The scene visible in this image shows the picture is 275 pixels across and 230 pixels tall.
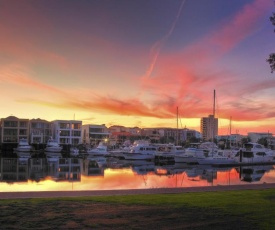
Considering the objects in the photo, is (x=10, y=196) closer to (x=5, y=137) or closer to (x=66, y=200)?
(x=66, y=200)

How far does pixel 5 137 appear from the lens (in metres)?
125

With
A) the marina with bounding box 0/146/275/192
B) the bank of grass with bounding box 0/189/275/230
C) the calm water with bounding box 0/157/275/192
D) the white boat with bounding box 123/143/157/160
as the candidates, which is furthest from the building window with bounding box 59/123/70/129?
the bank of grass with bounding box 0/189/275/230

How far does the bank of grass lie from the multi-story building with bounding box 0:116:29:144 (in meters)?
117

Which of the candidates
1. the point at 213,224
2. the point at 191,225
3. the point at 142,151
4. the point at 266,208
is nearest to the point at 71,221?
the point at 191,225

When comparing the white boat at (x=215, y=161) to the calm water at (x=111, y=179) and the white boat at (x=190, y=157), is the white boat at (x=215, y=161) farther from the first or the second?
the calm water at (x=111, y=179)

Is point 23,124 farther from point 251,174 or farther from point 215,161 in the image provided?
point 251,174

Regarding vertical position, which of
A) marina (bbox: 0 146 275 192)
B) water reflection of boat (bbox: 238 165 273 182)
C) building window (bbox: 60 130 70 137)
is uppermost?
building window (bbox: 60 130 70 137)

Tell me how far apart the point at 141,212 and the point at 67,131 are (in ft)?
407

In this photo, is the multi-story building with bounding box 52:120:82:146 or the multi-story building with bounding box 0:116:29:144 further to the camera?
the multi-story building with bounding box 52:120:82:146

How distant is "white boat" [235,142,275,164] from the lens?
6662 cm

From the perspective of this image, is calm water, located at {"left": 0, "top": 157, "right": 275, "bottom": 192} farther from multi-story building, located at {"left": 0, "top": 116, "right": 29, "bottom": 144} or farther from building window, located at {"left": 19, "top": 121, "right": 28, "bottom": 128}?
building window, located at {"left": 19, "top": 121, "right": 28, "bottom": 128}

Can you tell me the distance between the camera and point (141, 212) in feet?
44.1

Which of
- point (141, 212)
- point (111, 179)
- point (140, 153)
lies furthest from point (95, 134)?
point (141, 212)

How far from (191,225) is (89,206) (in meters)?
4.40
